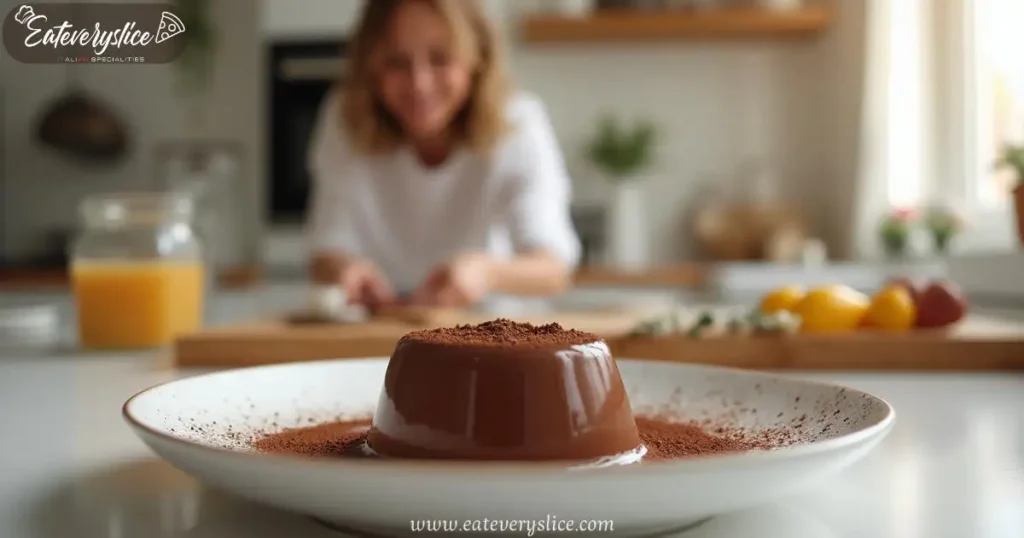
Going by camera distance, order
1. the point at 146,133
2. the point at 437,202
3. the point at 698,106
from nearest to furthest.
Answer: the point at 437,202
the point at 698,106
the point at 146,133

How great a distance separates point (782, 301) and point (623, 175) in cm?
249

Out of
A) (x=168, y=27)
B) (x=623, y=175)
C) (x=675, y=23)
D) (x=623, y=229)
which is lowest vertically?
(x=623, y=229)

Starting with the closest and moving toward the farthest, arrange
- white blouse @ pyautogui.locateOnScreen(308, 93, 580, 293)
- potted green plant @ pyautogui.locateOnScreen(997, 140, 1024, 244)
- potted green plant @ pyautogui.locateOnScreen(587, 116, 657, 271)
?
potted green plant @ pyautogui.locateOnScreen(997, 140, 1024, 244) → white blouse @ pyautogui.locateOnScreen(308, 93, 580, 293) → potted green plant @ pyautogui.locateOnScreen(587, 116, 657, 271)

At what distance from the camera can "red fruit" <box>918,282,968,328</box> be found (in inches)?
50.0

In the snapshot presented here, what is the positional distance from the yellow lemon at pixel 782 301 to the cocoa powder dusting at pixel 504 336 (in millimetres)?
827

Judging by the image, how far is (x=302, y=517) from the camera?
49 cm

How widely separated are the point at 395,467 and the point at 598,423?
0.19 m

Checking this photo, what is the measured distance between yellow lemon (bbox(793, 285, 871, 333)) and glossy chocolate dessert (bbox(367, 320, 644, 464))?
803 mm

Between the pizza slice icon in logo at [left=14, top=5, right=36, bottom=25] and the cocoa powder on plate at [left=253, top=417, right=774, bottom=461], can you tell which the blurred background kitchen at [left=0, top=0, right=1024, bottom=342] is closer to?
the pizza slice icon in logo at [left=14, top=5, right=36, bottom=25]

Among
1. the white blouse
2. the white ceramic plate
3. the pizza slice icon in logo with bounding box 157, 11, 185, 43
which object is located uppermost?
the pizza slice icon in logo with bounding box 157, 11, 185, 43

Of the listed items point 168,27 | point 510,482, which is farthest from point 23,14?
point 510,482

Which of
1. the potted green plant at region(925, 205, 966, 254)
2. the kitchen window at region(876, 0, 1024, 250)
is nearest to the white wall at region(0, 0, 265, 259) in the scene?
the kitchen window at region(876, 0, 1024, 250)

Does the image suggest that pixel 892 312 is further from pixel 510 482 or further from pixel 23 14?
pixel 23 14

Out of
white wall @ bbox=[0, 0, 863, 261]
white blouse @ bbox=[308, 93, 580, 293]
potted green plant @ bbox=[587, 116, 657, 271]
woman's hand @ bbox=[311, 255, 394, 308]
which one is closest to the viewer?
woman's hand @ bbox=[311, 255, 394, 308]
